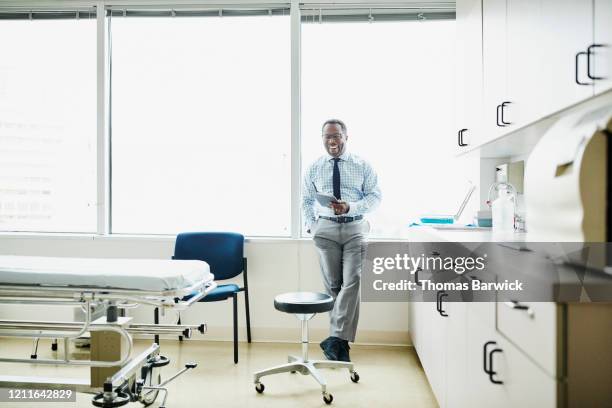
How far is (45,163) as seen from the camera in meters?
3.78

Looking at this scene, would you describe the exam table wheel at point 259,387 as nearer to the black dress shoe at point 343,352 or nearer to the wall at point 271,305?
the black dress shoe at point 343,352

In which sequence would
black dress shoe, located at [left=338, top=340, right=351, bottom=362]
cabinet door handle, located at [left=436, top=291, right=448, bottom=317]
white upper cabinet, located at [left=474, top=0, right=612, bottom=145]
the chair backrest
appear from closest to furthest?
white upper cabinet, located at [left=474, top=0, right=612, bottom=145] → cabinet door handle, located at [left=436, top=291, right=448, bottom=317] → black dress shoe, located at [left=338, top=340, right=351, bottom=362] → the chair backrest

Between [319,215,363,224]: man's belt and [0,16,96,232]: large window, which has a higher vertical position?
[0,16,96,232]: large window

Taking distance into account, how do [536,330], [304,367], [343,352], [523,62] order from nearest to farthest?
1. [536,330]
2. [523,62]
3. [304,367]
4. [343,352]

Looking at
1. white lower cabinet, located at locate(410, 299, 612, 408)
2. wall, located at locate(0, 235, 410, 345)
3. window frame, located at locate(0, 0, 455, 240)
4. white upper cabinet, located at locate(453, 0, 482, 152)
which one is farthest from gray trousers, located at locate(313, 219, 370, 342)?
white lower cabinet, located at locate(410, 299, 612, 408)

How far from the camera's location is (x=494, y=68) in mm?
2135

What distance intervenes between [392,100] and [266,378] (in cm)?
213

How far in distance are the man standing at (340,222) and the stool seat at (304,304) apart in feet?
1.45

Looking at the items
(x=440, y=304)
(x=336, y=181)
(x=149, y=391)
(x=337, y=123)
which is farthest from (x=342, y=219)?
(x=149, y=391)

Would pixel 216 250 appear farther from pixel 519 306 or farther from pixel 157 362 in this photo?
pixel 519 306

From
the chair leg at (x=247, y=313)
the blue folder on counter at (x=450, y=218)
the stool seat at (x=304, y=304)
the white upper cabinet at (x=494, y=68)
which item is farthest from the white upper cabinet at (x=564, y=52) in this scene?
the chair leg at (x=247, y=313)

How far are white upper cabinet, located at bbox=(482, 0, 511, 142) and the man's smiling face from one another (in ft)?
3.66

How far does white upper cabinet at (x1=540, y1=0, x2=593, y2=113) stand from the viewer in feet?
4.19

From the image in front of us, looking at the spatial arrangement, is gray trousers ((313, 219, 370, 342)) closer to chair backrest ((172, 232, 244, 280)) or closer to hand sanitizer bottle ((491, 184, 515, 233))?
chair backrest ((172, 232, 244, 280))
